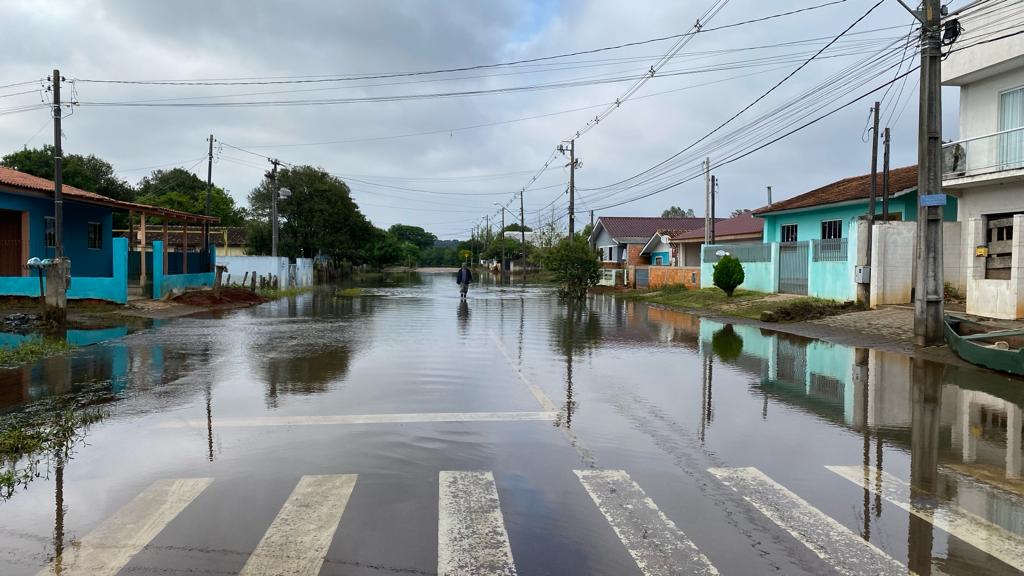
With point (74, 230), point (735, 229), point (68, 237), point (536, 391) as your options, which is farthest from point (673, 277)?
point (536, 391)

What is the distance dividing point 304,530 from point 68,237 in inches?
1152

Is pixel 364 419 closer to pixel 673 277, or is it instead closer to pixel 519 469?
pixel 519 469

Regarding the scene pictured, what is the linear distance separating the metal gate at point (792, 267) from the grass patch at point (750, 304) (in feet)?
2.68

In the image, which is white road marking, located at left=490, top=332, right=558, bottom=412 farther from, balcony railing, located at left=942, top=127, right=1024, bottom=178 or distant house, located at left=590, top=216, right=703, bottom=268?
distant house, located at left=590, top=216, right=703, bottom=268

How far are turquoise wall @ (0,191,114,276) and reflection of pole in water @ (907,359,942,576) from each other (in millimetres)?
28455

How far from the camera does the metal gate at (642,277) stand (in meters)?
45.4

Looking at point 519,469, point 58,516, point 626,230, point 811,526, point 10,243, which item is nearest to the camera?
point 811,526

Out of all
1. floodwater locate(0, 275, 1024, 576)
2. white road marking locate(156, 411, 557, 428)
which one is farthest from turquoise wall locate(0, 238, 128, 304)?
white road marking locate(156, 411, 557, 428)

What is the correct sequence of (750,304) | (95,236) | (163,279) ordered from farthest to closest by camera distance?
1. (95,236)
2. (163,279)
3. (750,304)

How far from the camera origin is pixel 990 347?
→ 12406mm

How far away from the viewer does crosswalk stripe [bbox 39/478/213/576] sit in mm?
4418

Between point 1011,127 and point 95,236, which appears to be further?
point 95,236

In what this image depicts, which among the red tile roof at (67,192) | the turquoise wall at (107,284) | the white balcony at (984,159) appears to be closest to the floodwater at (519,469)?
the white balcony at (984,159)

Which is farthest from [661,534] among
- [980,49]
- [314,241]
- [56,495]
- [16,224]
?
[314,241]
